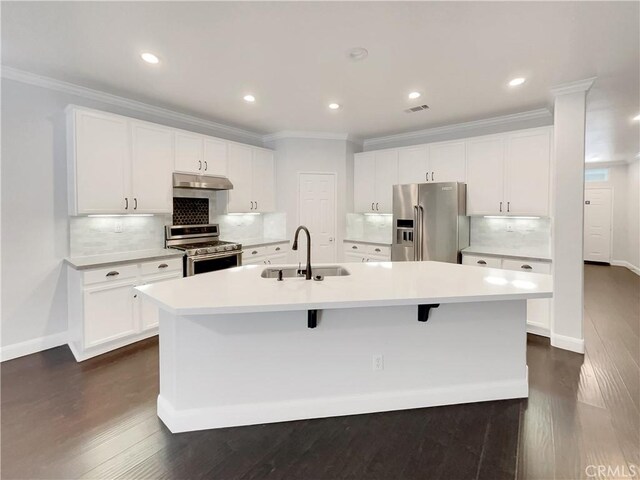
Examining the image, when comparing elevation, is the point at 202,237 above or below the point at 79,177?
below

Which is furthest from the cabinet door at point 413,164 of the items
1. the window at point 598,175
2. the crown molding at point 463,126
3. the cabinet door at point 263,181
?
the window at point 598,175

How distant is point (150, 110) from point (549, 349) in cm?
526

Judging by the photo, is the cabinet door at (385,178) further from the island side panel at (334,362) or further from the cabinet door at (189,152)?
the island side panel at (334,362)

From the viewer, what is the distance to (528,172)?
3.90 metres

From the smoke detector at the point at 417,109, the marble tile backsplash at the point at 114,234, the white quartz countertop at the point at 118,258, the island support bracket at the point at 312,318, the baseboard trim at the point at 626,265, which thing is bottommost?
the baseboard trim at the point at 626,265

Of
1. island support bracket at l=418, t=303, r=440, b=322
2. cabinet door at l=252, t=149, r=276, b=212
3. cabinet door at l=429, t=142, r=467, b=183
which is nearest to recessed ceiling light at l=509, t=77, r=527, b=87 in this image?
cabinet door at l=429, t=142, r=467, b=183

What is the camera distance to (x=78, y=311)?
10.1 feet

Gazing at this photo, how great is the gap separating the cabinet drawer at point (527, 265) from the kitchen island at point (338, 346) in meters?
1.36

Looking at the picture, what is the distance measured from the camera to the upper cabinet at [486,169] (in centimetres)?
383

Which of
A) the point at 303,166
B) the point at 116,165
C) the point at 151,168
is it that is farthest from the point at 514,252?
the point at 116,165

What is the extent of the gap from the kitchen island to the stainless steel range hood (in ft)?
6.71

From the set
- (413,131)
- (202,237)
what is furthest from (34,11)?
(413,131)

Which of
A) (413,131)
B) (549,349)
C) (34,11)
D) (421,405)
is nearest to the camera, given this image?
(34,11)

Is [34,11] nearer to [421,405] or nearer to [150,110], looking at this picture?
[150,110]
